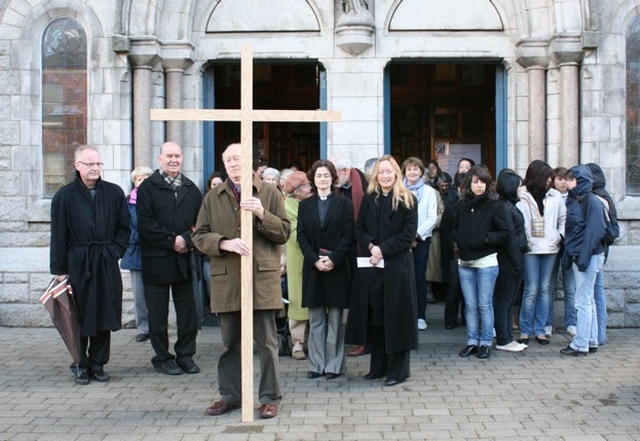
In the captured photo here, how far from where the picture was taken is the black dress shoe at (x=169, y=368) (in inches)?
281

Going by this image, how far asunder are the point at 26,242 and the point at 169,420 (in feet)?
14.3

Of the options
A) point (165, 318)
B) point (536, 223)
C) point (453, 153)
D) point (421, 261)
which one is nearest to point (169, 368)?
point (165, 318)

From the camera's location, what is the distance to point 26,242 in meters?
9.34

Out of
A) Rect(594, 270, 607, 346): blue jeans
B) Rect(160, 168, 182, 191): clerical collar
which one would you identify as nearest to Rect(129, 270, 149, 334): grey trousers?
Rect(160, 168, 182, 191): clerical collar

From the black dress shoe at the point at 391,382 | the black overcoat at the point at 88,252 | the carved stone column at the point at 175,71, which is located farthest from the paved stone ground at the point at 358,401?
the carved stone column at the point at 175,71

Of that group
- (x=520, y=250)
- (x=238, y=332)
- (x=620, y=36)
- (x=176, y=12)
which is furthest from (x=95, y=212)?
(x=620, y=36)

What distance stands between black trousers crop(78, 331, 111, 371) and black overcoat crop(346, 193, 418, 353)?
79.9 inches

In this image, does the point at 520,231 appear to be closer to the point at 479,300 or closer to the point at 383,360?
the point at 479,300

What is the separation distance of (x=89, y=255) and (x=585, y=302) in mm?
4426

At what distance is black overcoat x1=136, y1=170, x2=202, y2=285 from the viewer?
7.07m

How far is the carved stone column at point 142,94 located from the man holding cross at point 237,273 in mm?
3490

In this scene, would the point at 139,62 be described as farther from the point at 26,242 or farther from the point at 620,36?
the point at 620,36

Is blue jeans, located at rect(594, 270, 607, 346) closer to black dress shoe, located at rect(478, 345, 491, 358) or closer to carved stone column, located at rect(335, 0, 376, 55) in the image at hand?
black dress shoe, located at rect(478, 345, 491, 358)

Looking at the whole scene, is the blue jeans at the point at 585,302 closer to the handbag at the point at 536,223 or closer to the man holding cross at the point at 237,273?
the handbag at the point at 536,223
